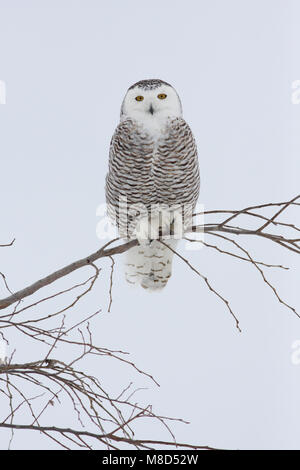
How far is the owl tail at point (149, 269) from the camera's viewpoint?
1.92 meters

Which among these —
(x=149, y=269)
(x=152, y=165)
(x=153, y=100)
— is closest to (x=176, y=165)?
(x=152, y=165)

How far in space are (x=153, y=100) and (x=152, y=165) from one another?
0.61 ft

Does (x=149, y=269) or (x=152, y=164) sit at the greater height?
(x=152, y=164)

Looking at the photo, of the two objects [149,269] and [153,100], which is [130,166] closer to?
[153,100]

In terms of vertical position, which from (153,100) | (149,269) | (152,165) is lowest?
(149,269)

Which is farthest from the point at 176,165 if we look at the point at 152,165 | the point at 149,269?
the point at 149,269

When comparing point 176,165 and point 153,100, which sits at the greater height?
point 153,100

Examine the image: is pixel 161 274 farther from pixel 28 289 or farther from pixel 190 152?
pixel 28 289

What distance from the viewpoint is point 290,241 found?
39.5 inches

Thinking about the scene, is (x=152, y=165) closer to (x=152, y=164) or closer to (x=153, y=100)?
(x=152, y=164)

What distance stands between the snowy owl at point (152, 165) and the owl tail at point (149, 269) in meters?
0.23

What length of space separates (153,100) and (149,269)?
0.60 m

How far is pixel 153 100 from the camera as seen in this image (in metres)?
1.60

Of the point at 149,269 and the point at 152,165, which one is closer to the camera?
the point at 152,165
